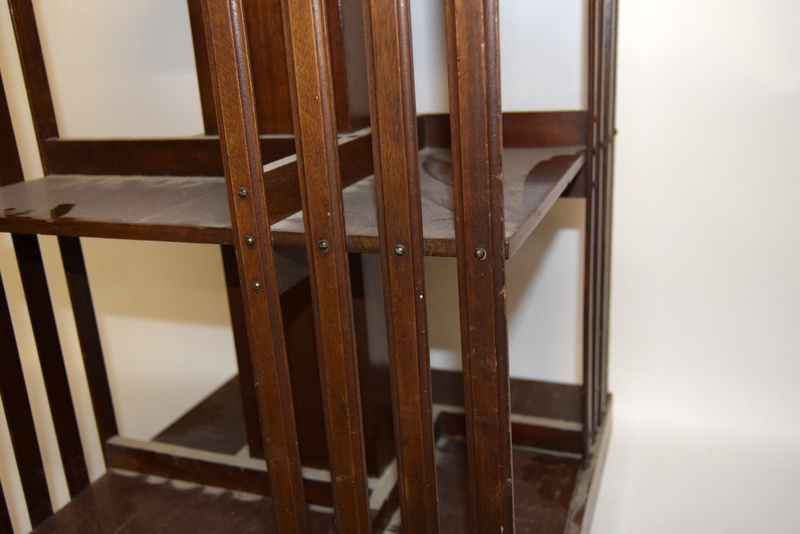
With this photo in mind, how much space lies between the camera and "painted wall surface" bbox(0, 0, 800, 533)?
201cm

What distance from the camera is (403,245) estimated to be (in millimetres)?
1159

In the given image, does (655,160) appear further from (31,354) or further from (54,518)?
(31,354)

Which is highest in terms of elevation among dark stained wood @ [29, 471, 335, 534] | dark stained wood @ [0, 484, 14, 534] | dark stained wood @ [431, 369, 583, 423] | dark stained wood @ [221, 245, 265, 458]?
dark stained wood @ [221, 245, 265, 458]

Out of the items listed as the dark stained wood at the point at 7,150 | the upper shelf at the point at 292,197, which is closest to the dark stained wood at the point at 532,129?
the upper shelf at the point at 292,197

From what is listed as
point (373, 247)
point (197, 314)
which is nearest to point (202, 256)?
point (197, 314)

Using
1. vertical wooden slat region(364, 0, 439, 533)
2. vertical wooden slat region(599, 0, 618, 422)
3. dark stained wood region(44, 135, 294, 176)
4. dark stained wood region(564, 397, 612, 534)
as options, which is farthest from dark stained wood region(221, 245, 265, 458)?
vertical wooden slat region(599, 0, 618, 422)

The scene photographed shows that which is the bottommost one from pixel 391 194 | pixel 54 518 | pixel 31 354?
pixel 54 518

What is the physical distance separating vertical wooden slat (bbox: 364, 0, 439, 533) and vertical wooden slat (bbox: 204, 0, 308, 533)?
0.22m

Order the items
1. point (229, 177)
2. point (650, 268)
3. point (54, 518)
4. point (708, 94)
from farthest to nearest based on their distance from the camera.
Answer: point (650, 268)
point (708, 94)
point (54, 518)
point (229, 177)

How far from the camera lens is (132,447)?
6.78ft

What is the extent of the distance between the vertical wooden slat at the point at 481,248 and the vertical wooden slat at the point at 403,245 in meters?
0.06

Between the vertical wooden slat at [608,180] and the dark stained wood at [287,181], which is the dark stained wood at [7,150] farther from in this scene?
the vertical wooden slat at [608,180]

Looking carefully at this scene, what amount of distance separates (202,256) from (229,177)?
5.17 ft

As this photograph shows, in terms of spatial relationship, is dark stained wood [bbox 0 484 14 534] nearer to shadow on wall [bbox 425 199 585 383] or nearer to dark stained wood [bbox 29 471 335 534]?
dark stained wood [bbox 29 471 335 534]
